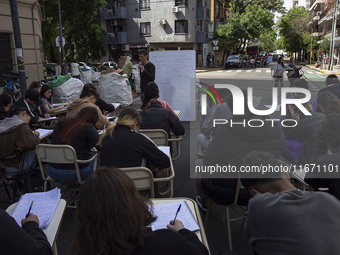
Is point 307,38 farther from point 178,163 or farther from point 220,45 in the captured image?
point 178,163

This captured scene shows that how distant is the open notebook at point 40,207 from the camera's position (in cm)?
204

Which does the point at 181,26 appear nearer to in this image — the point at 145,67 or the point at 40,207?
the point at 145,67

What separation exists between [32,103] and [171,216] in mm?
4789

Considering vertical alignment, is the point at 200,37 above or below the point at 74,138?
above

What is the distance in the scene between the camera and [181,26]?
3369 centimetres

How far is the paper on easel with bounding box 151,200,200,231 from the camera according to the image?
6.56ft

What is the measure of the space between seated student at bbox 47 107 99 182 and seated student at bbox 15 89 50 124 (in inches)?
89.4

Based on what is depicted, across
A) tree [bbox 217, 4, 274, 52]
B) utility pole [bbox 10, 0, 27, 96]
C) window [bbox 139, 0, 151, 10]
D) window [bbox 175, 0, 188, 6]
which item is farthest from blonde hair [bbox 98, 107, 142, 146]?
tree [bbox 217, 4, 274, 52]

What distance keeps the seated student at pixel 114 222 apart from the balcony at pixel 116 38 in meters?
36.2

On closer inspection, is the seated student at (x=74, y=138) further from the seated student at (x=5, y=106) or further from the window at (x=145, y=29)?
the window at (x=145, y=29)

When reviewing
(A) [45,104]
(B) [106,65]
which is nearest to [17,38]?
(A) [45,104]

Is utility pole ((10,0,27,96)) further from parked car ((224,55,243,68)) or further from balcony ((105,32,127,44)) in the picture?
parked car ((224,55,243,68))

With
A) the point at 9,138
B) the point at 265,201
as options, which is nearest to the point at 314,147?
the point at 265,201

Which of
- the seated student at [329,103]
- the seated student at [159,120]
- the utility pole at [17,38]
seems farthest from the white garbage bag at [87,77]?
the seated student at [329,103]
